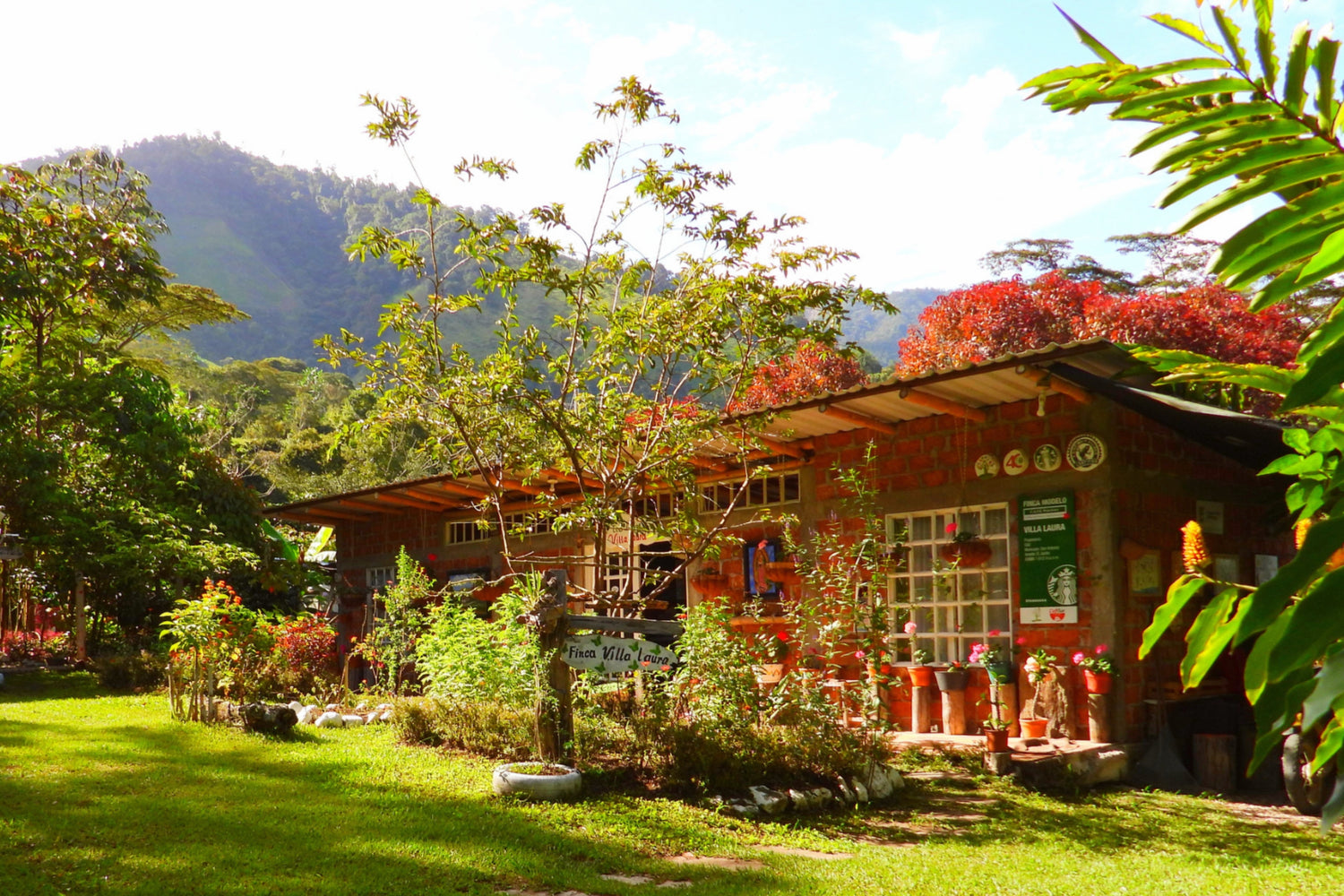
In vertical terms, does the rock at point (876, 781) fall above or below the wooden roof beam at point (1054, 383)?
below

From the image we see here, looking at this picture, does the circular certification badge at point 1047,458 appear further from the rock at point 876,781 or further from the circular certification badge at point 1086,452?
the rock at point 876,781

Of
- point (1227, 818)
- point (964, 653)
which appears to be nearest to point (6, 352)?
point (964, 653)

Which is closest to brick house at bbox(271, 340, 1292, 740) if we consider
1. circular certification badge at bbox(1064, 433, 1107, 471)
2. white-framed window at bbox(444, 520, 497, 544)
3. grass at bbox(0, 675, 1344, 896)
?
circular certification badge at bbox(1064, 433, 1107, 471)

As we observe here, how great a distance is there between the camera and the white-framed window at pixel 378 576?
15.4 meters

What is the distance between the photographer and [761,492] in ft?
35.0

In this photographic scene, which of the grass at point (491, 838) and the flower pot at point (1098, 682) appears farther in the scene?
the flower pot at point (1098, 682)

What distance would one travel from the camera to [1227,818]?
21.6ft

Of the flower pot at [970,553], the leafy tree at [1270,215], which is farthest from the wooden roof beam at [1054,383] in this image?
the leafy tree at [1270,215]

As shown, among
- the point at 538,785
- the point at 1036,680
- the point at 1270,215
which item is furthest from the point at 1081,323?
the point at 1270,215

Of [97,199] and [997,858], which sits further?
[97,199]

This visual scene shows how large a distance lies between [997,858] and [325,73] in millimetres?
7089

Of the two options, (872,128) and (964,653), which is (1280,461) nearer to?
(964,653)

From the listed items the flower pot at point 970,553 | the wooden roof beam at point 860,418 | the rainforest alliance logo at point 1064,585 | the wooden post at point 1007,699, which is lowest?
the wooden post at point 1007,699

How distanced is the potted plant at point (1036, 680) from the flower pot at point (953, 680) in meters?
0.52
